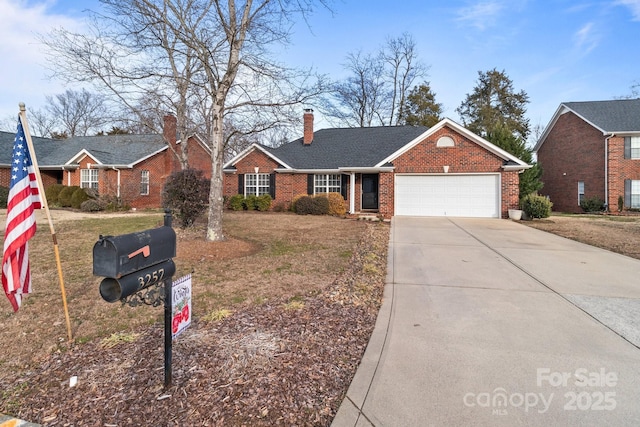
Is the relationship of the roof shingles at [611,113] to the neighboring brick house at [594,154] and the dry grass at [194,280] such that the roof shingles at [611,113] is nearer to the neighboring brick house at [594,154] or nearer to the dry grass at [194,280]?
the neighboring brick house at [594,154]

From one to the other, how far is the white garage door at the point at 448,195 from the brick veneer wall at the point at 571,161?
10385 mm

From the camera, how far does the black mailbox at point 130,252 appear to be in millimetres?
2152

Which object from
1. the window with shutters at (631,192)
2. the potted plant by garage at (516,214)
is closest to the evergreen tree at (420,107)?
the window with shutters at (631,192)

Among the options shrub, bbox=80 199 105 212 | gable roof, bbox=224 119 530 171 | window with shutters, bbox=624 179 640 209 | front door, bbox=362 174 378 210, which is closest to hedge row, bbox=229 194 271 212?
gable roof, bbox=224 119 530 171

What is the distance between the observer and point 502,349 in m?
3.42

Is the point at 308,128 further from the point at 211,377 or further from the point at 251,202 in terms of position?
the point at 211,377

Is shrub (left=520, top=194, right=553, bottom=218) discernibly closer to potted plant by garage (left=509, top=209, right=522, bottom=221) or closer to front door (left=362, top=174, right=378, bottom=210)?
potted plant by garage (left=509, top=209, right=522, bottom=221)

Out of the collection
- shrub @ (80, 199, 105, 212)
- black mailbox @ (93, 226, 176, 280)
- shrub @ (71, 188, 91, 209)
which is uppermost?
shrub @ (71, 188, 91, 209)

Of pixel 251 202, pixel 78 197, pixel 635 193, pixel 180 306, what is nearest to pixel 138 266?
pixel 180 306

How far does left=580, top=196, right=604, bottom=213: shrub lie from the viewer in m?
21.0

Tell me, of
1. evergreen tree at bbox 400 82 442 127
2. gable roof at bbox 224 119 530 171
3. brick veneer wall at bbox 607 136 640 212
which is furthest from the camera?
evergreen tree at bbox 400 82 442 127

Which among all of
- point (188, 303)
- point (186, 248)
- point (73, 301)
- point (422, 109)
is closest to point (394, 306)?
point (188, 303)

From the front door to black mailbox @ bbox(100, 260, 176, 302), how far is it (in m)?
17.2

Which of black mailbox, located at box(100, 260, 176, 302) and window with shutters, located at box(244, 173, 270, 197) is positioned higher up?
window with shutters, located at box(244, 173, 270, 197)
